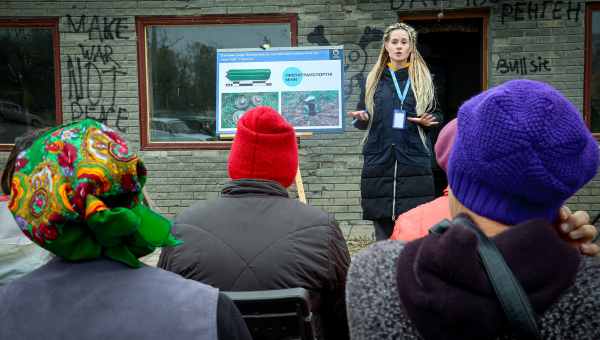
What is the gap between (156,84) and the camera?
7.11 m

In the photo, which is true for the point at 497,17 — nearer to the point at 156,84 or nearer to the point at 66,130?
the point at 156,84

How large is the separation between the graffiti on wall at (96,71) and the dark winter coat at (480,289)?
20.9ft

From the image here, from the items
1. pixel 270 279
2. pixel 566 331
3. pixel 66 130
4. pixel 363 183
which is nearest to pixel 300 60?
pixel 363 183

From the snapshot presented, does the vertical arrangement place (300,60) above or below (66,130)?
above

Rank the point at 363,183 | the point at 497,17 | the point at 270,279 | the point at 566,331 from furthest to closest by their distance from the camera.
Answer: the point at 497,17
the point at 363,183
the point at 270,279
the point at 566,331

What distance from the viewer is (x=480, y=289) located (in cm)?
104

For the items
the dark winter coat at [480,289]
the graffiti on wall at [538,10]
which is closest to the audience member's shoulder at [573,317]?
the dark winter coat at [480,289]

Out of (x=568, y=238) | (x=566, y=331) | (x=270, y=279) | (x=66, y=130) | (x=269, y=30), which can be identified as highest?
(x=269, y=30)

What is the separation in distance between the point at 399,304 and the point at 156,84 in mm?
6395

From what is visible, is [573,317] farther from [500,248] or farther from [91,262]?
[91,262]

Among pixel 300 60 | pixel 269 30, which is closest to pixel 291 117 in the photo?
pixel 300 60

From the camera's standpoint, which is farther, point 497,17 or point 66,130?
point 497,17

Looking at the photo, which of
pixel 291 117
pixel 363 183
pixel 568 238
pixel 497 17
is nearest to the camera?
pixel 568 238

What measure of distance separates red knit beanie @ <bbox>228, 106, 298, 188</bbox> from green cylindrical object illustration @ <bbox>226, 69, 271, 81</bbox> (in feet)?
9.41
